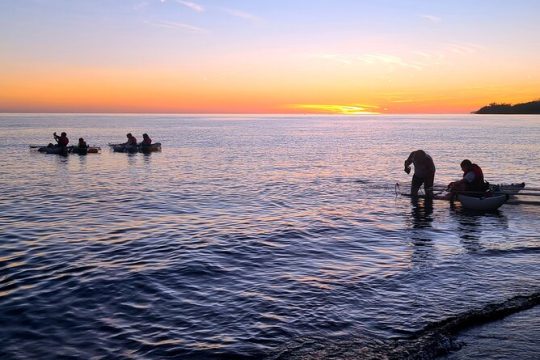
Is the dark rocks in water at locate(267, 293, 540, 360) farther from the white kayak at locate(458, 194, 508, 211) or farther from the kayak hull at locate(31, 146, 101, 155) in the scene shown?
the kayak hull at locate(31, 146, 101, 155)

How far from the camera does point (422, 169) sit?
956 inches

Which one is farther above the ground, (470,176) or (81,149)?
(81,149)

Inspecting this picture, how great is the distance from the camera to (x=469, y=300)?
9.75 meters

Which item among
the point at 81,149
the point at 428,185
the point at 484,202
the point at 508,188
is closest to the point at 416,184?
the point at 428,185

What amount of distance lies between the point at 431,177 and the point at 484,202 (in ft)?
13.0

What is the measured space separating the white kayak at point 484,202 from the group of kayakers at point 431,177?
469mm

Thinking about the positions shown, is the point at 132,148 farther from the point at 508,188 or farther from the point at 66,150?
the point at 508,188

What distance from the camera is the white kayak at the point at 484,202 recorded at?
66.7ft

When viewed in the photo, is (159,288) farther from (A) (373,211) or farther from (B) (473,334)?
(A) (373,211)

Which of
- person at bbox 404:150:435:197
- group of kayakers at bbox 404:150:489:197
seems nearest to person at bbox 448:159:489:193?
group of kayakers at bbox 404:150:489:197

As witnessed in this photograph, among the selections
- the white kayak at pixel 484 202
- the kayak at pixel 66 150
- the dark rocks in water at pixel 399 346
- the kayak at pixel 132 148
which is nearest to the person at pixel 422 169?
the white kayak at pixel 484 202

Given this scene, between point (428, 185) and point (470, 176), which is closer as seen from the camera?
point (470, 176)

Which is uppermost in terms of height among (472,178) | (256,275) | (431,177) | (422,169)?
(422,169)

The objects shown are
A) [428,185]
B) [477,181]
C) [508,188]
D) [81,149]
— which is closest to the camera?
[477,181]
